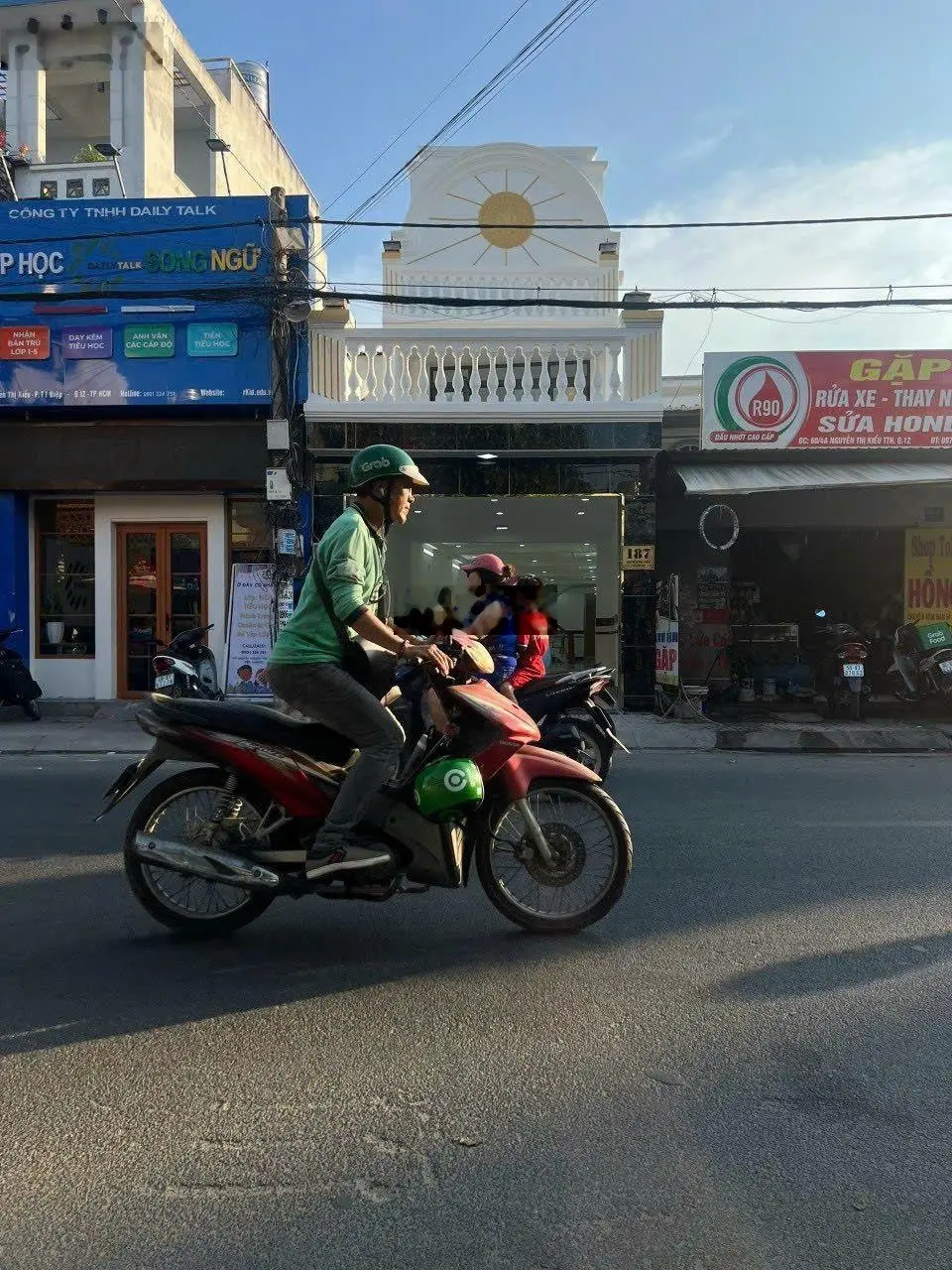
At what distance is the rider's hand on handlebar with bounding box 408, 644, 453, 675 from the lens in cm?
362

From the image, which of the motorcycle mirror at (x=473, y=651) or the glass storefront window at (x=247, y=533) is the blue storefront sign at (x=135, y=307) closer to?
the glass storefront window at (x=247, y=533)

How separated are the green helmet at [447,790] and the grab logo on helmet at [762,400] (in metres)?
9.90

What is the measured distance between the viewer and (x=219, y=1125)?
268 cm

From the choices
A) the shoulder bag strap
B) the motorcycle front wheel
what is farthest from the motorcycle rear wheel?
the motorcycle front wheel

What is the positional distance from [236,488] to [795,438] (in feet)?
24.3

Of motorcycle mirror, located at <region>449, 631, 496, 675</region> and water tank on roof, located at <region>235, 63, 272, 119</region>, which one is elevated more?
water tank on roof, located at <region>235, 63, 272, 119</region>

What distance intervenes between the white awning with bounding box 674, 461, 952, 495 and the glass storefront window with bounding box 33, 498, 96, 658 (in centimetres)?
815

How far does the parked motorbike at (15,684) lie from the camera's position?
1177 cm

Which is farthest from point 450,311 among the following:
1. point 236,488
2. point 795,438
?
point 795,438

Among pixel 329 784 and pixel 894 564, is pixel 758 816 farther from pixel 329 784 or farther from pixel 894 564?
pixel 894 564

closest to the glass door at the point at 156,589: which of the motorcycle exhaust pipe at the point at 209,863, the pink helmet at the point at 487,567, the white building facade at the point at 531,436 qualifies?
the white building facade at the point at 531,436

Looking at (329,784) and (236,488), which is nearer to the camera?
(329,784)

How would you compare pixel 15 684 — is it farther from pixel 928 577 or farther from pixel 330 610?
pixel 928 577

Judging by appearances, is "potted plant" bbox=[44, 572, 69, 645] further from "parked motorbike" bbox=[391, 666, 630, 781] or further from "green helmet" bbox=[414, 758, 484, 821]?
"green helmet" bbox=[414, 758, 484, 821]
